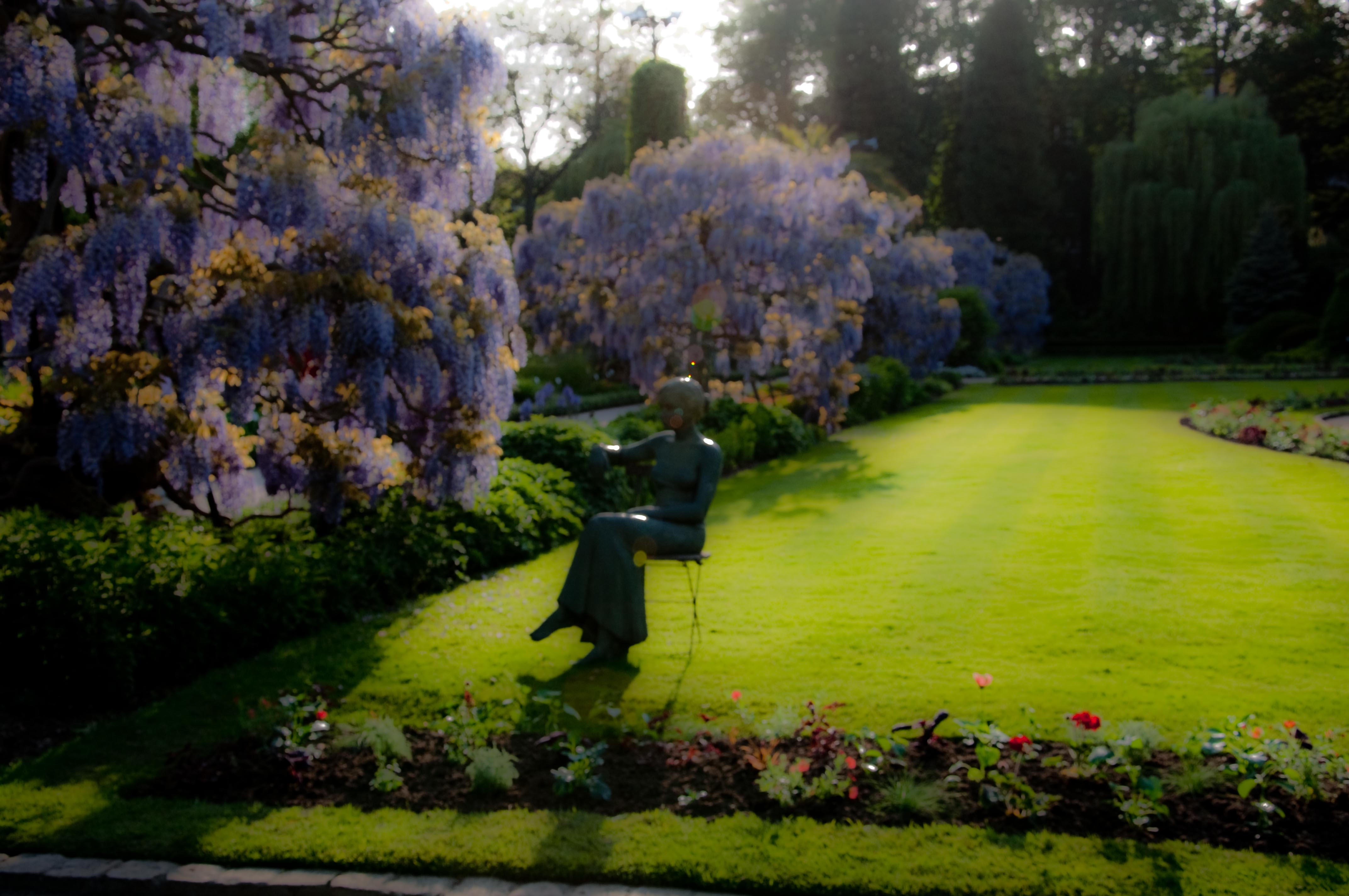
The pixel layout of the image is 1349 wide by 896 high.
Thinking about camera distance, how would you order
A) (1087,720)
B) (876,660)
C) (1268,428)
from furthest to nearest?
(1268,428) < (876,660) < (1087,720)

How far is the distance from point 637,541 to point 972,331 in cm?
3266

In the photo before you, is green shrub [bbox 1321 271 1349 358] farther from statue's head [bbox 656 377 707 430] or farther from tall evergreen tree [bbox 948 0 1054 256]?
statue's head [bbox 656 377 707 430]

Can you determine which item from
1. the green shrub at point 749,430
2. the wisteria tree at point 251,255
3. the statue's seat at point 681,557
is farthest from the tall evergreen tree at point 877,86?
the statue's seat at point 681,557

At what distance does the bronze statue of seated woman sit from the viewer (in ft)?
21.7

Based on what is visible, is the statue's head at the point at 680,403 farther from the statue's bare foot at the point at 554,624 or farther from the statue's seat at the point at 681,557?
the statue's bare foot at the point at 554,624

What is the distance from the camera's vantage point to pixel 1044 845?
424 centimetres

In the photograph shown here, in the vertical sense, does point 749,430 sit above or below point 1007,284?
below

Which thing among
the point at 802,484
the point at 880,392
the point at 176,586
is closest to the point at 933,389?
the point at 880,392

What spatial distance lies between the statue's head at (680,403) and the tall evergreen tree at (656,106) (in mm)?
20975

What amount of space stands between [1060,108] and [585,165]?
27470 mm

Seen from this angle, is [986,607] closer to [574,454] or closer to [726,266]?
[574,454]

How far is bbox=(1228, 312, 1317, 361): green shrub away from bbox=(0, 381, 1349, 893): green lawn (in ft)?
83.3

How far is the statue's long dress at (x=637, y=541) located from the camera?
6.61 metres

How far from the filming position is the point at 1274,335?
36.7 m
